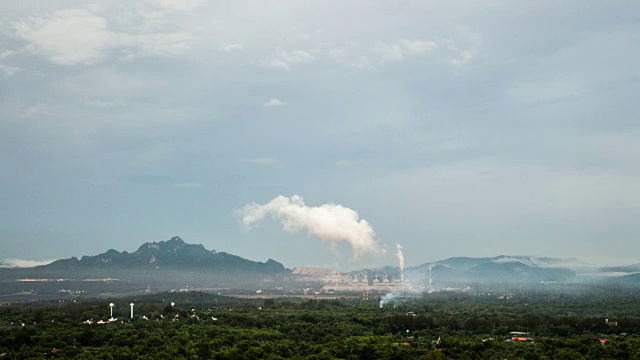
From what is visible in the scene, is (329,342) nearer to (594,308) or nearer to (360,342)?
(360,342)

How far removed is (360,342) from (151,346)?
1963cm

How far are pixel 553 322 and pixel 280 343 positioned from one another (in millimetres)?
44292

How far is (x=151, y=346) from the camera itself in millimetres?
67375

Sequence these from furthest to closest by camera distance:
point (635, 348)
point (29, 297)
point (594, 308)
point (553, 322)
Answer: point (29, 297)
point (594, 308)
point (553, 322)
point (635, 348)

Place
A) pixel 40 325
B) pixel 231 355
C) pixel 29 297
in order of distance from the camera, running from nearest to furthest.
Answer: pixel 231 355 < pixel 40 325 < pixel 29 297

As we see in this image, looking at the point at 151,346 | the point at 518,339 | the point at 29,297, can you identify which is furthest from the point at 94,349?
the point at 29,297

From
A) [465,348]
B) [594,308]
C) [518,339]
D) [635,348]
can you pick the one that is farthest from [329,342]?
[594,308]

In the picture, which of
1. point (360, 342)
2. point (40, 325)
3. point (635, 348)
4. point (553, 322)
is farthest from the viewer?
point (553, 322)

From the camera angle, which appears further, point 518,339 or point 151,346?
point 518,339

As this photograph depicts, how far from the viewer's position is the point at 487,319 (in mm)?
100062

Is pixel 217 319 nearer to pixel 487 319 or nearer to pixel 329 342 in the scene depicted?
pixel 329 342

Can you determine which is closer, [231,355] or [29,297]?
[231,355]

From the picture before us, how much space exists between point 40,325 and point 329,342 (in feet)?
119

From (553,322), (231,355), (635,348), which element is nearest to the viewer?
(231,355)
